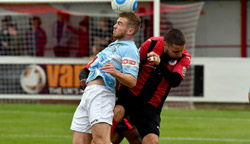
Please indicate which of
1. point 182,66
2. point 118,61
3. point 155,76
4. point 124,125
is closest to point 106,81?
point 118,61

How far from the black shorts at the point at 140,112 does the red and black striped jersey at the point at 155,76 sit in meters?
0.07

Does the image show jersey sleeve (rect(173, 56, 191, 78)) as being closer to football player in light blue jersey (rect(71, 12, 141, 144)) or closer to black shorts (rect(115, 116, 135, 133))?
football player in light blue jersey (rect(71, 12, 141, 144))

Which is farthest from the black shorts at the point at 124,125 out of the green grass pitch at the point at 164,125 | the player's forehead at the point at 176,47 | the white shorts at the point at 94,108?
the green grass pitch at the point at 164,125

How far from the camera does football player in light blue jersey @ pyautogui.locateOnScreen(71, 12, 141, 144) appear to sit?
6012 mm

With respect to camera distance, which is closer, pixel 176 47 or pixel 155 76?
pixel 176 47

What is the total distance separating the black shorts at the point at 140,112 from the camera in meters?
6.94

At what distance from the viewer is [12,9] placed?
17.7m

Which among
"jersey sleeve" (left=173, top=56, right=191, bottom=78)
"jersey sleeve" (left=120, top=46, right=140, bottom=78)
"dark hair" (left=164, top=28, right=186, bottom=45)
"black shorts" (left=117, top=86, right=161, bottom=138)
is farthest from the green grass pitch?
"jersey sleeve" (left=120, top=46, right=140, bottom=78)

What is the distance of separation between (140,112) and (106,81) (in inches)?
40.9

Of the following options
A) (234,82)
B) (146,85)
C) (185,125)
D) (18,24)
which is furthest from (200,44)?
(146,85)

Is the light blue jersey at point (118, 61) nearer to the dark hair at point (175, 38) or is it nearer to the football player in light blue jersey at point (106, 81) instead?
the football player in light blue jersey at point (106, 81)

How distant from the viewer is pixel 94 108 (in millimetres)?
6070

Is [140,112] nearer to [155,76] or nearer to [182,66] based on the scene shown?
[155,76]

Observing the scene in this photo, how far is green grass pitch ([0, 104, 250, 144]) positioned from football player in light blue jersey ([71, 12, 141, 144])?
3.28m
